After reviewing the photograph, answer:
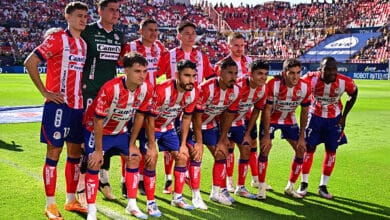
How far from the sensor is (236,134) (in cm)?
610

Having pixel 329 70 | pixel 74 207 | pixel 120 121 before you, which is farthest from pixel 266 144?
pixel 74 207

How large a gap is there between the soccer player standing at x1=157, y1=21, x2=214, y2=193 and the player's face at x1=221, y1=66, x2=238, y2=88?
605 millimetres

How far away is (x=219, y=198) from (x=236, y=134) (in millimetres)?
944

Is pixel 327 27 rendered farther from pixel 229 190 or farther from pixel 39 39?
pixel 229 190

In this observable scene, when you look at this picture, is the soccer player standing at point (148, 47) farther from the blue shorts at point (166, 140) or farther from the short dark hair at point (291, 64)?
the short dark hair at point (291, 64)

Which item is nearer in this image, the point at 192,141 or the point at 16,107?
the point at 192,141

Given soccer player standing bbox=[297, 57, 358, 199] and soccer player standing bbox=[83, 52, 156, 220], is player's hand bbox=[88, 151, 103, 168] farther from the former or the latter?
soccer player standing bbox=[297, 57, 358, 199]

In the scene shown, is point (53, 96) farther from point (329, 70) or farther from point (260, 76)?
point (329, 70)

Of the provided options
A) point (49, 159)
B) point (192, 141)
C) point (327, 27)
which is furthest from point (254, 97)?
point (327, 27)

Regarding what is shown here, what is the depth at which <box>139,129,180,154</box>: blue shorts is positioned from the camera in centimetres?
539

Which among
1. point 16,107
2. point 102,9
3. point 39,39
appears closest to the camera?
point 102,9

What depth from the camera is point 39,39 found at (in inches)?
1692

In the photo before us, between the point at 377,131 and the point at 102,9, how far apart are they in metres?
8.56

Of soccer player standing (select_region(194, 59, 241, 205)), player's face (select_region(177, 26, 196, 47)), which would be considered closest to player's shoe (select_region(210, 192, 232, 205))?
soccer player standing (select_region(194, 59, 241, 205))
